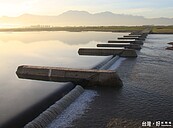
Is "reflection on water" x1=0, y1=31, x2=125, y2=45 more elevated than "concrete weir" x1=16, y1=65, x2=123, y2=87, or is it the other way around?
"reflection on water" x1=0, y1=31, x2=125, y2=45

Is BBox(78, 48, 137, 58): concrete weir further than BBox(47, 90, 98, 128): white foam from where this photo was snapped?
Yes

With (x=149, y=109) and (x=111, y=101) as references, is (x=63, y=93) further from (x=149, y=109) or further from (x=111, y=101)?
(x=149, y=109)

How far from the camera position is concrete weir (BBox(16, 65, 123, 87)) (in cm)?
2269

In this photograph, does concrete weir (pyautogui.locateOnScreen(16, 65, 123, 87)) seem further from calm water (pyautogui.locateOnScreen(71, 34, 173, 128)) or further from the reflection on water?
the reflection on water

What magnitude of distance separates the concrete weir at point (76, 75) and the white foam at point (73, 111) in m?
2.53

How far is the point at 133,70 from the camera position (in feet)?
101

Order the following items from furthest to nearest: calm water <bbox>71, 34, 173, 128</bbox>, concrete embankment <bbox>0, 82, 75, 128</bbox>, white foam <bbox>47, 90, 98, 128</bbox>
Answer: calm water <bbox>71, 34, 173, 128</bbox>, white foam <bbox>47, 90, 98, 128</bbox>, concrete embankment <bbox>0, 82, 75, 128</bbox>

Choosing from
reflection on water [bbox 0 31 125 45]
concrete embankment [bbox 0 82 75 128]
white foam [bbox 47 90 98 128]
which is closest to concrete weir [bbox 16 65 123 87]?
concrete embankment [bbox 0 82 75 128]

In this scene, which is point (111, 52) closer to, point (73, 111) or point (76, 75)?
point (76, 75)

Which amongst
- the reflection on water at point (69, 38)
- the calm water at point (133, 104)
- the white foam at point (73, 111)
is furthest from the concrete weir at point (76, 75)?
the reflection on water at point (69, 38)

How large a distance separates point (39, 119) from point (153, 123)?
667 centimetres

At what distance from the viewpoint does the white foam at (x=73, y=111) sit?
49.1 ft

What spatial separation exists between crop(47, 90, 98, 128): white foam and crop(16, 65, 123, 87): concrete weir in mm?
2526

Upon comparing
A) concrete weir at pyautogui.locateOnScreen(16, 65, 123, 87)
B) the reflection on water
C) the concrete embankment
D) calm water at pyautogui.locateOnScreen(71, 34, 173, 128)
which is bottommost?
calm water at pyautogui.locateOnScreen(71, 34, 173, 128)
